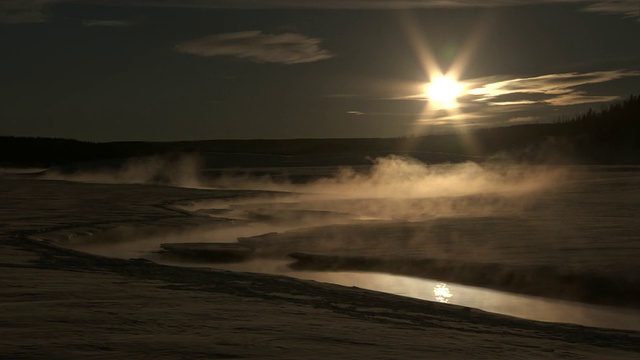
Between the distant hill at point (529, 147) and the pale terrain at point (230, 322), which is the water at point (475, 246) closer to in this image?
the pale terrain at point (230, 322)

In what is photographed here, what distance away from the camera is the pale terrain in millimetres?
4570

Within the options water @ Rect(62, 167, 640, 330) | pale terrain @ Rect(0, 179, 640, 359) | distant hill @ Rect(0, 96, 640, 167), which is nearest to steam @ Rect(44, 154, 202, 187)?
distant hill @ Rect(0, 96, 640, 167)

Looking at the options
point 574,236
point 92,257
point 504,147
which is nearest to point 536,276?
point 574,236

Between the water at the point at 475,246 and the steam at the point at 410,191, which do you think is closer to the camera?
the water at the point at 475,246

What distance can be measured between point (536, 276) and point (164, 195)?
14.9 meters

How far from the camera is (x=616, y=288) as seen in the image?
7.93 m

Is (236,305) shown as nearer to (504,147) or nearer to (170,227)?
(170,227)

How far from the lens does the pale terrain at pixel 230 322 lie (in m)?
4.57

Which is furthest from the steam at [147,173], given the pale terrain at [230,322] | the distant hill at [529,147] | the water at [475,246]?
the pale terrain at [230,322]

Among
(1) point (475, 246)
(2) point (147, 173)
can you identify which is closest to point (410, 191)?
(1) point (475, 246)

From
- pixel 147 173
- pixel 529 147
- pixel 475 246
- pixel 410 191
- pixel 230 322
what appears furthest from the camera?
pixel 529 147

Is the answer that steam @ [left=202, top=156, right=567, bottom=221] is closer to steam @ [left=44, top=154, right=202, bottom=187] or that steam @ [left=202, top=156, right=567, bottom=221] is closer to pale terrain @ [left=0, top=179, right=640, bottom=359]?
steam @ [left=44, top=154, right=202, bottom=187]

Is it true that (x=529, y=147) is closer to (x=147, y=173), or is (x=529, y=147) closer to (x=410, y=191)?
(x=147, y=173)

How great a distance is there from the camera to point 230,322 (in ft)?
17.8
